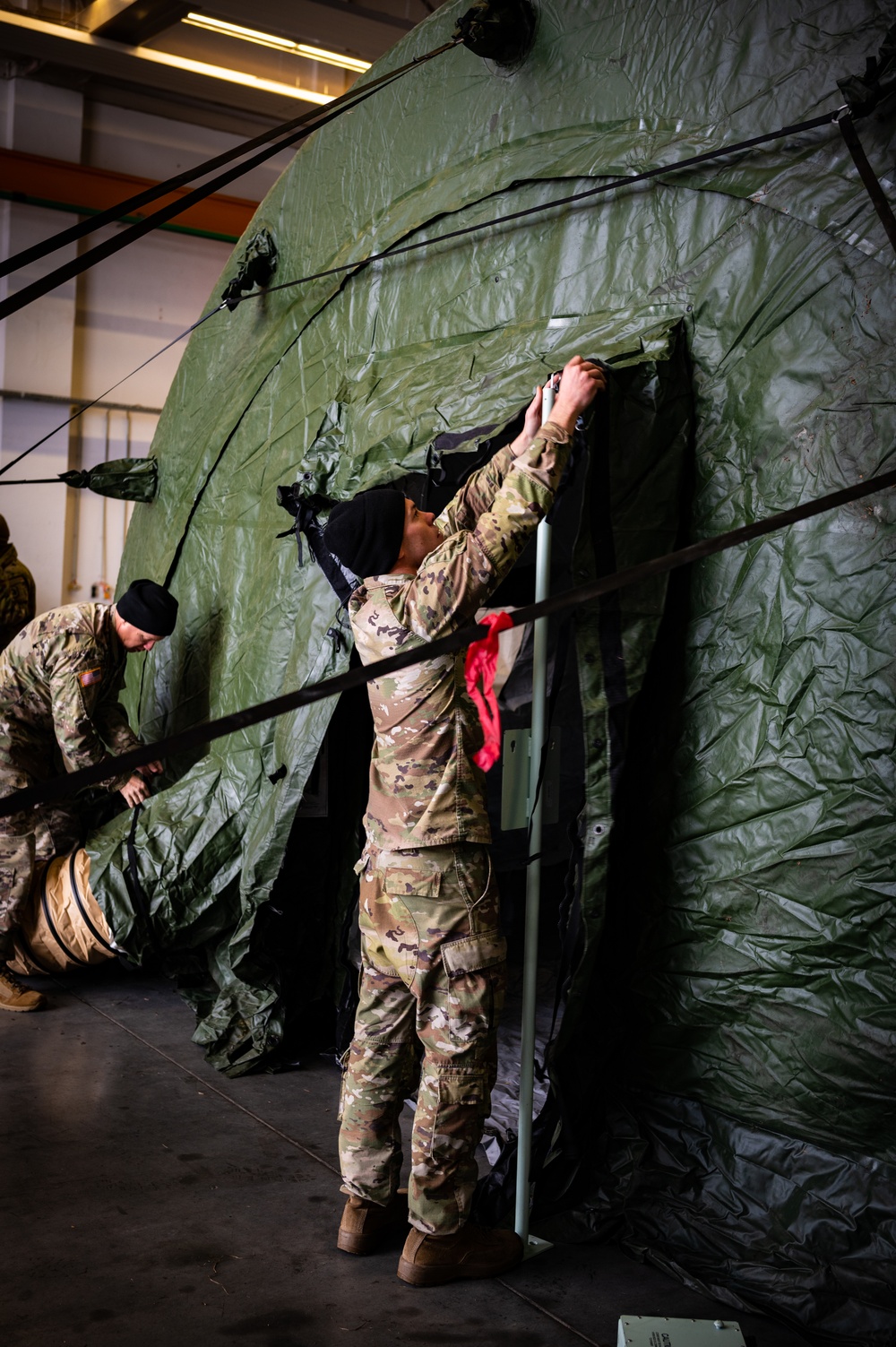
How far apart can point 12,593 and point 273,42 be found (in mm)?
4024

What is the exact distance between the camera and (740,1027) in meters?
2.34

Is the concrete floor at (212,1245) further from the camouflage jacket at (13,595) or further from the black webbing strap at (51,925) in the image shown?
the camouflage jacket at (13,595)

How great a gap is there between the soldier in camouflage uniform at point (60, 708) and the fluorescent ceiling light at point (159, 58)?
5.15m

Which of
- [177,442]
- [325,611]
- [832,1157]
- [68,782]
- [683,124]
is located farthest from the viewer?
[177,442]

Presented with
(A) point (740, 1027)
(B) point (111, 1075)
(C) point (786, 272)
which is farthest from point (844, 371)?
(B) point (111, 1075)

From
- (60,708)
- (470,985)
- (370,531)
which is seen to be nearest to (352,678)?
(370,531)

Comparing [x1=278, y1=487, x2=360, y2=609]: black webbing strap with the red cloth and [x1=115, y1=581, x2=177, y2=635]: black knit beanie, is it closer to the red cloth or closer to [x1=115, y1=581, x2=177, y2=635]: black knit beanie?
the red cloth

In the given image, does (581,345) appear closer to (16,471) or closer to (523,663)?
(523,663)

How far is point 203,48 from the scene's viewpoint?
784 cm

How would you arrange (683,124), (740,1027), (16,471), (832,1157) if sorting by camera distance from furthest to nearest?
(16,471) → (683,124) → (740,1027) → (832,1157)

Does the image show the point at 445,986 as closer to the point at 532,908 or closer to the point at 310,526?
the point at 532,908

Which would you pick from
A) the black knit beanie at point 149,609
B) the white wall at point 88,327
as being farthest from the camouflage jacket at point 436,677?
the white wall at point 88,327

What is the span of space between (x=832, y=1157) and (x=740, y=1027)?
0.93ft

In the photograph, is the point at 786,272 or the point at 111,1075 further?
the point at 111,1075
